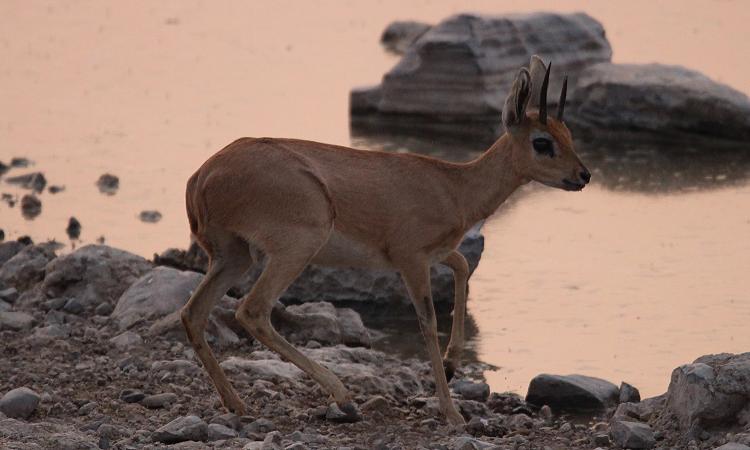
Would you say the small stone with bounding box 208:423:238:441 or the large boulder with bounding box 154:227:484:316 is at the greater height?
the small stone with bounding box 208:423:238:441

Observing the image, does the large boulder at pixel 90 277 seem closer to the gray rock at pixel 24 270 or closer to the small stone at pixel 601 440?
the gray rock at pixel 24 270

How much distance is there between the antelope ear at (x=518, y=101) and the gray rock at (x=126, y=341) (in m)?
3.40

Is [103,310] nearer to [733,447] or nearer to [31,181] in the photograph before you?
[31,181]

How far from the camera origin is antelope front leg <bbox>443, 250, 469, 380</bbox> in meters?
13.4

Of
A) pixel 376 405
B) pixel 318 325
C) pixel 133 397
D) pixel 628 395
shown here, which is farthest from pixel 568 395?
pixel 133 397

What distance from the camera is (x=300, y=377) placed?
13594 mm

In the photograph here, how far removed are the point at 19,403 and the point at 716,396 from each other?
4.49 m

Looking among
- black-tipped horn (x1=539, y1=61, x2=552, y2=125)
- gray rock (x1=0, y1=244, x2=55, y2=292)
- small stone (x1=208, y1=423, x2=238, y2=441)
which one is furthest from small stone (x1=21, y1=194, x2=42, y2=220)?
small stone (x1=208, y1=423, x2=238, y2=441)

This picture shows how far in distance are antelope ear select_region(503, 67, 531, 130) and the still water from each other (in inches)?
100

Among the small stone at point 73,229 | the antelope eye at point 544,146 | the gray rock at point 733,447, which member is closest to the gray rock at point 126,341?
the antelope eye at point 544,146

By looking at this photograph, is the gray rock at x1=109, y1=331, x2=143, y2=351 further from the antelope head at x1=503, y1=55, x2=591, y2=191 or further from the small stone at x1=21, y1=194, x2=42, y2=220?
the small stone at x1=21, y1=194, x2=42, y2=220

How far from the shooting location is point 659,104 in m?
24.3

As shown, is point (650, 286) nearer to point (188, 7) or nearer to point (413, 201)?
point (413, 201)

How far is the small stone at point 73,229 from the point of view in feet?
63.4
